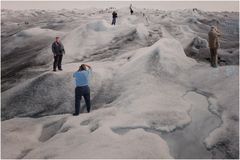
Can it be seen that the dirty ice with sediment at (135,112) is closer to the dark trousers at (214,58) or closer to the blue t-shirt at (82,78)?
the dark trousers at (214,58)

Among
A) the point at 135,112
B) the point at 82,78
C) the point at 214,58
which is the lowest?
the point at 135,112

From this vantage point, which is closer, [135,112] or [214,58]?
[135,112]

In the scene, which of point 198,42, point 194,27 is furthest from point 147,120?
point 194,27

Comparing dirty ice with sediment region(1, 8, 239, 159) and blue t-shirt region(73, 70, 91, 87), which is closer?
dirty ice with sediment region(1, 8, 239, 159)

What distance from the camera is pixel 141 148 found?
8203mm

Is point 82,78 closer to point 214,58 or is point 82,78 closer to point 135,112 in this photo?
point 135,112

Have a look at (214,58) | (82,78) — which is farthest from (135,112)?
(214,58)

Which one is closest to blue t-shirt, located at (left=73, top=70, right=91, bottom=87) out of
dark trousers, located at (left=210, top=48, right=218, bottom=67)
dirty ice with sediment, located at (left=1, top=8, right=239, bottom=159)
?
dirty ice with sediment, located at (left=1, top=8, right=239, bottom=159)

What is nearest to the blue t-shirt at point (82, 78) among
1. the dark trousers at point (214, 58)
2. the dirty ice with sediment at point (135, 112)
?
the dirty ice with sediment at point (135, 112)

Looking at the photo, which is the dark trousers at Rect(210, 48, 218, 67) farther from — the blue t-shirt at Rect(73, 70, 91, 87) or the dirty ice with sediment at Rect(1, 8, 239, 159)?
the blue t-shirt at Rect(73, 70, 91, 87)

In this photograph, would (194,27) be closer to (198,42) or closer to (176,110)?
(198,42)

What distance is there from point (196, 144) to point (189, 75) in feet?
15.1

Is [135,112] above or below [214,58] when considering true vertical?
below

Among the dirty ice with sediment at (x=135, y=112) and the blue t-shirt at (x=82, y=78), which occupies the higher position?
the blue t-shirt at (x=82, y=78)
